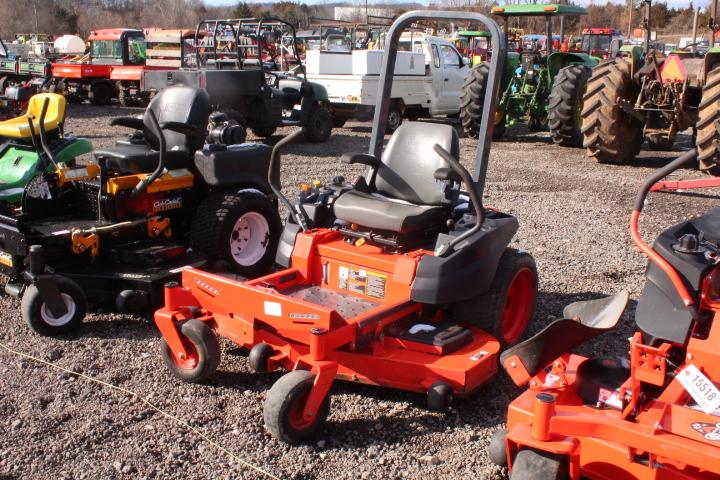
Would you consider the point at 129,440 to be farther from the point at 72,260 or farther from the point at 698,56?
the point at 698,56

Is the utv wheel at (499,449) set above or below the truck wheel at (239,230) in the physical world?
below

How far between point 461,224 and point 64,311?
2.46 metres

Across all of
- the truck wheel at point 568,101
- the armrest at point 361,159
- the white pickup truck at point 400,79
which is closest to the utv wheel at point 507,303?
the armrest at point 361,159

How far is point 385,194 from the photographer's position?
15.5 ft

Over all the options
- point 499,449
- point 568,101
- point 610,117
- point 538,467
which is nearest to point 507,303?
point 499,449

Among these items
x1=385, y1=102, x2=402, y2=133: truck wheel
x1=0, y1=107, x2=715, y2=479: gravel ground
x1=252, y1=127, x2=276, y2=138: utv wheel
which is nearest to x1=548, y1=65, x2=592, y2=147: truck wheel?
x1=385, y1=102, x2=402, y2=133: truck wheel

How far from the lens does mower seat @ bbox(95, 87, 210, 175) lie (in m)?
5.38

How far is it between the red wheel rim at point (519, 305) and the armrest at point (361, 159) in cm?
113

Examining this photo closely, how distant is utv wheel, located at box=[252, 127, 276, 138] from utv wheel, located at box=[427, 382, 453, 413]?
9.16 m

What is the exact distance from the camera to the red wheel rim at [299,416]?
3.32 meters

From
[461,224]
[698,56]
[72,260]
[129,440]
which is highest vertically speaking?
[698,56]

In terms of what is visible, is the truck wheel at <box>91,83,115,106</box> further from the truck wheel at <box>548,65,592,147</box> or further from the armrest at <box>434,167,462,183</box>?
the armrest at <box>434,167,462,183</box>

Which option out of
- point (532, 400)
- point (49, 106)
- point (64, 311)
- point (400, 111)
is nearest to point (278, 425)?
point (532, 400)

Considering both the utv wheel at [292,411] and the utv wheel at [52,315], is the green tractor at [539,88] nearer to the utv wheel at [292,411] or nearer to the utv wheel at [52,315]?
the utv wheel at [52,315]
